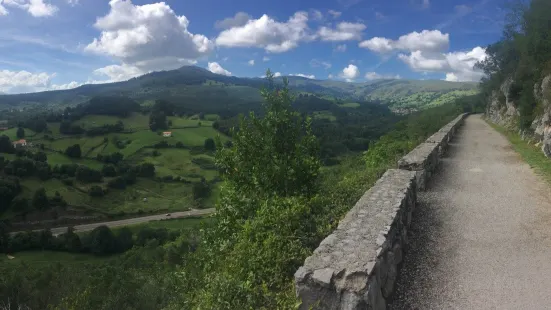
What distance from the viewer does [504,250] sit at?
7.11 metres

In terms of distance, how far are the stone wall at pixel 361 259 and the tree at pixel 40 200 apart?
282 ft

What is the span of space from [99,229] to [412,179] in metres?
66.2

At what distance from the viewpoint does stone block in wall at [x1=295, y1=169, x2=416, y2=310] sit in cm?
453

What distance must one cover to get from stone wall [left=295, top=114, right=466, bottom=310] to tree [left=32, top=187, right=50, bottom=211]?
8586 cm

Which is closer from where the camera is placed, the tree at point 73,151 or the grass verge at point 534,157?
the grass verge at point 534,157

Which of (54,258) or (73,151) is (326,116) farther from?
(54,258)

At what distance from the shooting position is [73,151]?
316 ft

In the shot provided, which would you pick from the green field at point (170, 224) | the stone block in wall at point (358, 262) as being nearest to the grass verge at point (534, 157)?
the stone block in wall at point (358, 262)

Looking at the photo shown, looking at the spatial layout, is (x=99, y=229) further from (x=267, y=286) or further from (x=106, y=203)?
(x=267, y=286)

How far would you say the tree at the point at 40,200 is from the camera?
243 feet

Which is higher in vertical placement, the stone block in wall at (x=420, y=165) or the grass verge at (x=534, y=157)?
the stone block in wall at (x=420, y=165)

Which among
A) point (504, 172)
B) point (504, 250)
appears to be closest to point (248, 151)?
point (504, 250)

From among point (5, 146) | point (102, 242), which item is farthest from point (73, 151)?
point (102, 242)

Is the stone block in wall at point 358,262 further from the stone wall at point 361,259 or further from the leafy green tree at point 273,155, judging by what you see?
the leafy green tree at point 273,155
